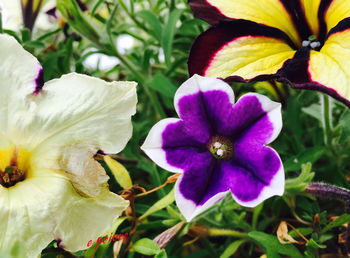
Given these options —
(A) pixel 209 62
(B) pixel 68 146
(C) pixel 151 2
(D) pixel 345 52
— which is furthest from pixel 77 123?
(C) pixel 151 2

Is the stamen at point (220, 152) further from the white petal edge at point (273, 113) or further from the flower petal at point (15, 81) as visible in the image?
the flower petal at point (15, 81)

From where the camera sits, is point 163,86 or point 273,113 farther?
point 163,86

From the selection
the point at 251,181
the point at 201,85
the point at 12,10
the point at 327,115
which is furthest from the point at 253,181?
the point at 12,10

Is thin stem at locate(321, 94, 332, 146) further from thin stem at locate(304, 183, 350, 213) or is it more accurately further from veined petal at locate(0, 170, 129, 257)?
veined petal at locate(0, 170, 129, 257)

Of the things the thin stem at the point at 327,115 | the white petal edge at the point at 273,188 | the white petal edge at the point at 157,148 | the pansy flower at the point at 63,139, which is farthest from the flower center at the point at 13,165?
the thin stem at the point at 327,115

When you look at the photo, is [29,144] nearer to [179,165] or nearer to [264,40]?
[179,165]

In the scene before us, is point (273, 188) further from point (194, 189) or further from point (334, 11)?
point (334, 11)
